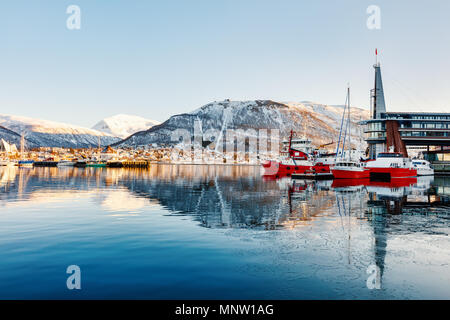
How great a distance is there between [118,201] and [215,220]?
1626 cm

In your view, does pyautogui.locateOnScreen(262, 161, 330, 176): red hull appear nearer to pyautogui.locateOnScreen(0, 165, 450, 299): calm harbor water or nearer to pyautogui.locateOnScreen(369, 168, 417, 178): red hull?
pyautogui.locateOnScreen(369, 168, 417, 178): red hull

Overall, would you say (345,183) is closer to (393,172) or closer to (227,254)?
(393,172)

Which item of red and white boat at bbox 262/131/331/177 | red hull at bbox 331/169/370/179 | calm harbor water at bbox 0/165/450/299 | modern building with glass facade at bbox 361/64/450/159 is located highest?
modern building with glass facade at bbox 361/64/450/159

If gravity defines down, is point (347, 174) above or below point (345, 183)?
above

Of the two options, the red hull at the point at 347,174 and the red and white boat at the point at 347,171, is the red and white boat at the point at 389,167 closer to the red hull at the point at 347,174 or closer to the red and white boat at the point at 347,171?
the red and white boat at the point at 347,171

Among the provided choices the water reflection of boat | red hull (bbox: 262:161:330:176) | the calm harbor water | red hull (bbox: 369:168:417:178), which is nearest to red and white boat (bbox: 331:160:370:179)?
the water reflection of boat

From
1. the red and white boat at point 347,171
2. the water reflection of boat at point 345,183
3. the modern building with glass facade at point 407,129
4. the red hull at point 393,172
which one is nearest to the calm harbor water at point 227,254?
the water reflection of boat at point 345,183

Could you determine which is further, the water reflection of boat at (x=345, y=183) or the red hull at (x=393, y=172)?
the red hull at (x=393, y=172)

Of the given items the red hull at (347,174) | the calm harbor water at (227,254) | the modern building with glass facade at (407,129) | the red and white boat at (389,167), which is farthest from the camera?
the modern building with glass facade at (407,129)

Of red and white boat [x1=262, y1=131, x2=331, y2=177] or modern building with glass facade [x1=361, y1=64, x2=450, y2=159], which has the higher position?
modern building with glass facade [x1=361, y1=64, x2=450, y2=159]

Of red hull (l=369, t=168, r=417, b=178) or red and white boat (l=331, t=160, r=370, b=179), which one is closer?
red and white boat (l=331, t=160, r=370, b=179)

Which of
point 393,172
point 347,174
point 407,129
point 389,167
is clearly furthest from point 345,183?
point 407,129

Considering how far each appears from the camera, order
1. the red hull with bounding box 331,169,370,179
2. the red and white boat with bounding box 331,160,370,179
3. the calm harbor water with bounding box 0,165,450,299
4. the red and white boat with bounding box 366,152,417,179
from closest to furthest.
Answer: the calm harbor water with bounding box 0,165,450,299, the red and white boat with bounding box 331,160,370,179, the red hull with bounding box 331,169,370,179, the red and white boat with bounding box 366,152,417,179

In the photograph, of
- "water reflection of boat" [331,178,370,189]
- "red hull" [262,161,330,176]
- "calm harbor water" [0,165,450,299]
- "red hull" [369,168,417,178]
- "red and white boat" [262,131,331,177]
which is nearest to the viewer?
"calm harbor water" [0,165,450,299]
